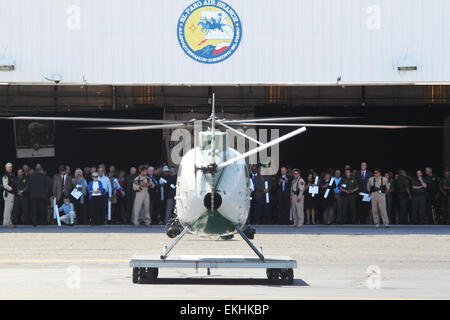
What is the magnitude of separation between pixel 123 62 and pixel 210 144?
1487 centimetres

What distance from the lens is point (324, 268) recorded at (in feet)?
55.2

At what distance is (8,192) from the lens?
89.2 feet

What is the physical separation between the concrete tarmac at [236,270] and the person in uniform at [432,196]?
64.1 inches

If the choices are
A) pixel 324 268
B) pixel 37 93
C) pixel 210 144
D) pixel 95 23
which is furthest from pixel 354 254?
pixel 37 93

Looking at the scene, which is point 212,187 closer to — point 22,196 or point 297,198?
point 297,198

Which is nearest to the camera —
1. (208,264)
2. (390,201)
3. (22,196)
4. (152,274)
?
(208,264)

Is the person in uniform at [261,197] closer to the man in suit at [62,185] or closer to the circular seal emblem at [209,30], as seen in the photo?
the circular seal emblem at [209,30]

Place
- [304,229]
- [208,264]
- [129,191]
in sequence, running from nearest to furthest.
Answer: [208,264] < [304,229] < [129,191]

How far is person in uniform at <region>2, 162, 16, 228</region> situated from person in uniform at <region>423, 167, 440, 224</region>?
1450cm

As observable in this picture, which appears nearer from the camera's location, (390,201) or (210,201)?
(210,201)

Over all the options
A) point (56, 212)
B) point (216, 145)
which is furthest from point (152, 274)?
point (56, 212)

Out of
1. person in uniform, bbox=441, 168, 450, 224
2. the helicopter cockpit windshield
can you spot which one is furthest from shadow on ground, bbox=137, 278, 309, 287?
person in uniform, bbox=441, 168, 450, 224

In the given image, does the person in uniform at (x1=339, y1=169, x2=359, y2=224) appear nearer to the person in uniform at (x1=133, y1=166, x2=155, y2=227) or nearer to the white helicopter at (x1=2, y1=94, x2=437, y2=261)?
the person in uniform at (x1=133, y1=166, x2=155, y2=227)

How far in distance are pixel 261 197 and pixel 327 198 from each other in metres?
2.36
